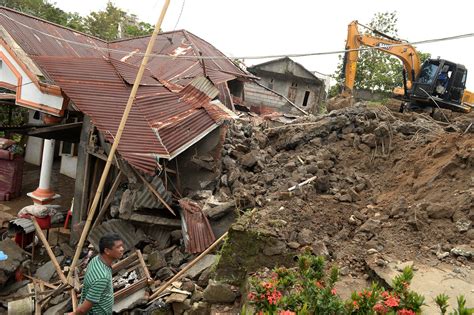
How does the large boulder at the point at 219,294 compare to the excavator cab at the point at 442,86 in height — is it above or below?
below

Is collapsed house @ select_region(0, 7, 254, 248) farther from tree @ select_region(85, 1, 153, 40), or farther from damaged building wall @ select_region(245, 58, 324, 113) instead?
tree @ select_region(85, 1, 153, 40)

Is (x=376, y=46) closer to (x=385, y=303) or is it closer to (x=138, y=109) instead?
(x=138, y=109)

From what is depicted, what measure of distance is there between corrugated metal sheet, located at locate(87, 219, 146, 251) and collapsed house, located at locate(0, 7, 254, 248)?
9.3 inches

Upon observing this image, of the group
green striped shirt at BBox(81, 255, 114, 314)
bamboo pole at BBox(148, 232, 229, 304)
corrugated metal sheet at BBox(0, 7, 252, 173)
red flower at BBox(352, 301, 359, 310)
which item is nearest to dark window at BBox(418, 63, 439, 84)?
corrugated metal sheet at BBox(0, 7, 252, 173)

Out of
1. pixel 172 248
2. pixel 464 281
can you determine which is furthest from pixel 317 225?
pixel 172 248

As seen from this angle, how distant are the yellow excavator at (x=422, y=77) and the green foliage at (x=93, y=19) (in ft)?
58.2

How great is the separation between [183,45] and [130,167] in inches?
325

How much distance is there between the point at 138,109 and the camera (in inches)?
293

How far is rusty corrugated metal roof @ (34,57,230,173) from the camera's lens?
6.23m

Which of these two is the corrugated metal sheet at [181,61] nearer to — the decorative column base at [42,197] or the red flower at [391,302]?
the decorative column base at [42,197]

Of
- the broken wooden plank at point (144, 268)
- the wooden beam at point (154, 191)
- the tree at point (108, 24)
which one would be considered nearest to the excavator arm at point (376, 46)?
the wooden beam at point (154, 191)

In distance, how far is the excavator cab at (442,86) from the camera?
443 inches

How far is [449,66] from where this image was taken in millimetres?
11328

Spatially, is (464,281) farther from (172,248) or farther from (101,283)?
(172,248)
